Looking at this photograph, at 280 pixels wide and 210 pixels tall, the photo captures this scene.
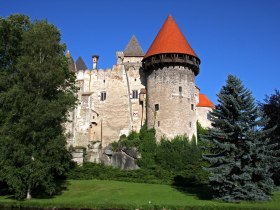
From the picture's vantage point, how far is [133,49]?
50094 millimetres

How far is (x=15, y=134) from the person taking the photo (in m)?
22.7

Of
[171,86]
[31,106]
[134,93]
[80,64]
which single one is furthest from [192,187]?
[80,64]

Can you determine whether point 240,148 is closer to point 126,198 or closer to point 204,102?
point 126,198

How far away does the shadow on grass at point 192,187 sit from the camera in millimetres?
23992

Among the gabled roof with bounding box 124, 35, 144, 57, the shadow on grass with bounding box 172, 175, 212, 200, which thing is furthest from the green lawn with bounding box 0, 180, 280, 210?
the gabled roof with bounding box 124, 35, 144, 57

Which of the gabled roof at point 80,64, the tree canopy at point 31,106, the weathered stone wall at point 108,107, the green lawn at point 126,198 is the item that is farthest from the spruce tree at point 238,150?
the gabled roof at point 80,64

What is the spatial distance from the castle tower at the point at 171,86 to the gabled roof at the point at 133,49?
10333 mm

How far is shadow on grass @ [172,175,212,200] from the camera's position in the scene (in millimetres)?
23992

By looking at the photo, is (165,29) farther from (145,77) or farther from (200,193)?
(200,193)

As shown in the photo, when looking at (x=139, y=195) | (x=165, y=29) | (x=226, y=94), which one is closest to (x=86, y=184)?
(x=139, y=195)

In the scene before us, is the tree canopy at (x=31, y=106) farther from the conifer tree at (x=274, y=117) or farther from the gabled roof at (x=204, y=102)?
the gabled roof at (x=204, y=102)

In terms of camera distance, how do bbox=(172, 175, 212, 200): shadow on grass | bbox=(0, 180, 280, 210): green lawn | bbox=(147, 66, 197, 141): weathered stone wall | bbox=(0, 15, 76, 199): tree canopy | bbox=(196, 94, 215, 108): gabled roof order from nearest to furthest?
1. bbox=(0, 180, 280, 210): green lawn
2. bbox=(0, 15, 76, 199): tree canopy
3. bbox=(172, 175, 212, 200): shadow on grass
4. bbox=(147, 66, 197, 141): weathered stone wall
5. bbox=(196, 94, 215, 108): gabled roof

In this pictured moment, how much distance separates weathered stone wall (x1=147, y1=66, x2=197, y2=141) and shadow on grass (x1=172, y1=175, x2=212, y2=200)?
6.50 meters

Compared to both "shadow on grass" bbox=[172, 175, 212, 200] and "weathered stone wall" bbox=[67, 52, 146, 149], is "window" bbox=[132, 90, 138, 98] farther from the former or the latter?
"shadow on grass" bbox=[172, 175, 212, 200]
